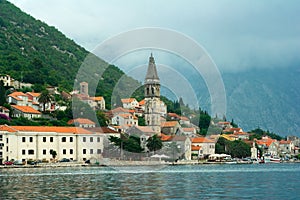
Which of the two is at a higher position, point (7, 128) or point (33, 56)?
point (33, 56)

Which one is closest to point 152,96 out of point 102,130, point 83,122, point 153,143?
point 83,122

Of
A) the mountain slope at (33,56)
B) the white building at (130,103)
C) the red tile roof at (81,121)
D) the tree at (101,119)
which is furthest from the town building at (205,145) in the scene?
the mountain slope at (33,56)

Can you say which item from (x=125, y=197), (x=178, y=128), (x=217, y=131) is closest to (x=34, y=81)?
(x=178, y=128)

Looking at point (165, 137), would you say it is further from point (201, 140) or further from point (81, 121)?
point (81, 121)

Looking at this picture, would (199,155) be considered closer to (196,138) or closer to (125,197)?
(196,138)

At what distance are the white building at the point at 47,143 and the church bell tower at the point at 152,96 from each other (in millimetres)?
22306

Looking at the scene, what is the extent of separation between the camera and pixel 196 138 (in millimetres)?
125875

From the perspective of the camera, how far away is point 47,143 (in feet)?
296

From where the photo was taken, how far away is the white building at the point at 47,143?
3388 inches

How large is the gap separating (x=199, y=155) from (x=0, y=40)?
238 ft

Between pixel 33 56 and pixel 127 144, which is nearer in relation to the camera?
pixel 127 144

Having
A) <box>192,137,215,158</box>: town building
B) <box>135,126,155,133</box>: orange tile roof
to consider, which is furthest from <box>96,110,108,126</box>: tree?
<box>192,137,215,158</box>: town building

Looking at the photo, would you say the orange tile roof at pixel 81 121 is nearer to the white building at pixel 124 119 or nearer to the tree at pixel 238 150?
the white building at pixel 124 119

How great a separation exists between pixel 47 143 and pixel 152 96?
3166cm
